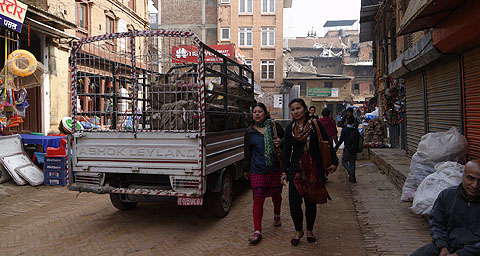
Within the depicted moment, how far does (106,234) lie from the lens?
4.76 m

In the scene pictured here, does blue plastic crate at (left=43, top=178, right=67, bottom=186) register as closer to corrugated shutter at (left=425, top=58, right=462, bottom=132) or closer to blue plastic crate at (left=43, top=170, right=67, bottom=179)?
blue plastic crate at (left=43, top=170, right=67, bottom=179)

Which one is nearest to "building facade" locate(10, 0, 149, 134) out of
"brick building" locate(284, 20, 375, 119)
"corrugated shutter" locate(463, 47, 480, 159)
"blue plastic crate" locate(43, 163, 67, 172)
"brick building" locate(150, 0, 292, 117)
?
"blue plastic crate" locate(43, 163, 67, 172)

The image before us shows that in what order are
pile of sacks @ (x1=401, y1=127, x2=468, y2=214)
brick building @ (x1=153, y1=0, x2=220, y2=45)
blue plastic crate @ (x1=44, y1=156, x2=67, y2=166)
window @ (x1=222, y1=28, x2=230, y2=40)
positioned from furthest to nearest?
brick building @ (x1=153, y1=0, x2=220, y2=45) → window @ (x1=222, y1=28, x2=230, y2=40) → blue plastic crate @ (x1=44, y1=156, x2=67, y2=166) → pile of sacks @ (x1=401, y1=127, x2=468, y2=214)

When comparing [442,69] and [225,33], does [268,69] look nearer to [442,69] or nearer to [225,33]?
[225,33]

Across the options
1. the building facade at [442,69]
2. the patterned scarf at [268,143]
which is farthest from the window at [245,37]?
the patterned scarf at [268,143]

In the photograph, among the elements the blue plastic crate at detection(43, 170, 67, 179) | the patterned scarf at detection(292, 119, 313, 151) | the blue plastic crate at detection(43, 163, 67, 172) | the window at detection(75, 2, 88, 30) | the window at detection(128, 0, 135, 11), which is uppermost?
the window at detection(128, 0, 135, 11)

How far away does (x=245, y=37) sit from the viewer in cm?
3262

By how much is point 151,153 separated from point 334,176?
591 centimetres

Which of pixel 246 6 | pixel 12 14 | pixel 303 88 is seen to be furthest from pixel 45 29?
pixel 303 88

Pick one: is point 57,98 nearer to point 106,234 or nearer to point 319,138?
point 106,234

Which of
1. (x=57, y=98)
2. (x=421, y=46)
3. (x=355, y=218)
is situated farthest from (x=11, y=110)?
(x=421, y=46)

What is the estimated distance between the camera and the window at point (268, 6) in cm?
3234

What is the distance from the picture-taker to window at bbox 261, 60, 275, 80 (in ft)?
107

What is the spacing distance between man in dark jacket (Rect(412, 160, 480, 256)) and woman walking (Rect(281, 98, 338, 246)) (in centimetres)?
135
